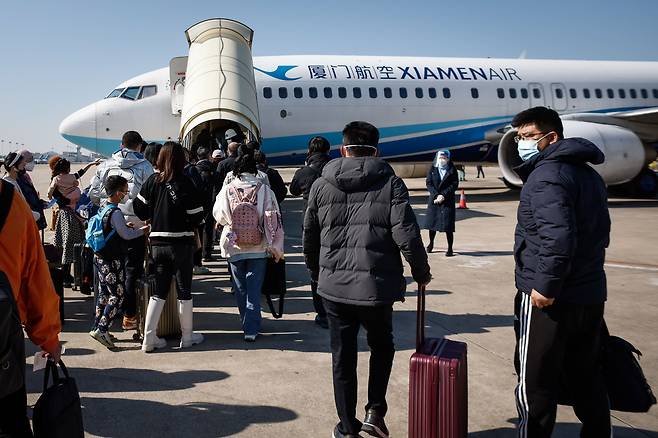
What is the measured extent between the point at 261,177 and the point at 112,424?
256cm

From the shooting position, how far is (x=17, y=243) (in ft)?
7.16

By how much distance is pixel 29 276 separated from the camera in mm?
2318

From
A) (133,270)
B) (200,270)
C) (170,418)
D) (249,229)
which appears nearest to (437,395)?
(170,418)

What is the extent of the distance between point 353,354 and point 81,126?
12463mm

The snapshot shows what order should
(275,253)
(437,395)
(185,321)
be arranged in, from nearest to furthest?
(437,395) → (185,321) → (275,253)

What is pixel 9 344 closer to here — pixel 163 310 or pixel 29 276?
pixel 29 276

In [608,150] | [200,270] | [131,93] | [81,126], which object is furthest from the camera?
[608,150]

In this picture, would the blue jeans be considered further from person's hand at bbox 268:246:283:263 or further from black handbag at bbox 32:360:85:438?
black handbag at bbox 32:360:85:438

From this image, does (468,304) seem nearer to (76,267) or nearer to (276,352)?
(276,352)

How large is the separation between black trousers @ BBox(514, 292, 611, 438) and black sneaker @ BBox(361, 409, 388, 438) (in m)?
0.81

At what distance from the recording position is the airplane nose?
13.6 m

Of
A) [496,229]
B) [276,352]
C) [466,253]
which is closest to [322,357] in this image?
[276,352]

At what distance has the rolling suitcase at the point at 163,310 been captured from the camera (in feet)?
16.5

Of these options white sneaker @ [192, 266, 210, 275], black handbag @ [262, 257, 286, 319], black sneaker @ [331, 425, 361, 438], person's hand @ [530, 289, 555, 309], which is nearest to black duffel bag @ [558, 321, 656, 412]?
person's hand @ [530, 289, 555, 309]
